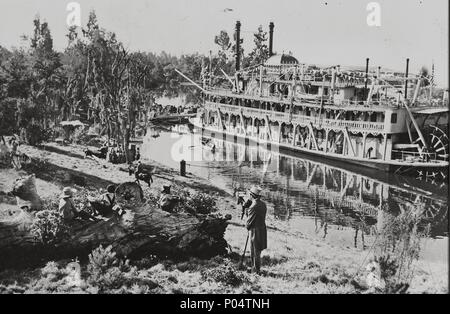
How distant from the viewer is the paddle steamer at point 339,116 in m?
30.2

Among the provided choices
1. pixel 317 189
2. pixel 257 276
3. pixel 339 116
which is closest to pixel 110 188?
pixel 257 276

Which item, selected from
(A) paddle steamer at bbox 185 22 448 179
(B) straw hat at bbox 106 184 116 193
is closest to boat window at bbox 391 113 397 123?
(A) paddle steamer at bbox 185 22 448 179

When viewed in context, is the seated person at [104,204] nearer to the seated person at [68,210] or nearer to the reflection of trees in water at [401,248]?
the seated person at [68,210]

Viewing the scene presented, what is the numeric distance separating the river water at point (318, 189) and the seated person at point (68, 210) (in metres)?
8.28

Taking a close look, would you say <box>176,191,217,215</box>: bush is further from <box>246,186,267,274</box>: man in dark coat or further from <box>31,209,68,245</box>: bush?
<box>31,209,68,245</box>: bush

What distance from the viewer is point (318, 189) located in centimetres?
2520

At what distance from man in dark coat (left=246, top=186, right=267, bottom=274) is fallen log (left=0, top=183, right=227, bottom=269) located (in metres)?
1.09

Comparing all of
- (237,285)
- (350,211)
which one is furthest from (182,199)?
(350,211)

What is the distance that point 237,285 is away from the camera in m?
10.1

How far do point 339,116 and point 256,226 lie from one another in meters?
25.4

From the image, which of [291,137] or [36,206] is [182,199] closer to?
[36,206]

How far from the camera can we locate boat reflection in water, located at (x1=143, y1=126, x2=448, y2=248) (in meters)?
19.5

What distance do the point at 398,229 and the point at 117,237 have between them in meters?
6.68

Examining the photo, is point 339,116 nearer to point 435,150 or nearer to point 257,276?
point 435,150
